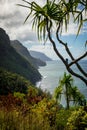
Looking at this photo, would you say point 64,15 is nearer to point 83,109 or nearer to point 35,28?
point 35,28

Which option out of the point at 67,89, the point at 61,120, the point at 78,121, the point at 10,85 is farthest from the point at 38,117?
the point at 10,85

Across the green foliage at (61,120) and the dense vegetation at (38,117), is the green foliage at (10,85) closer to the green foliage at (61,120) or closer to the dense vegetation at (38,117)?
the dense vegetation at (38,117)

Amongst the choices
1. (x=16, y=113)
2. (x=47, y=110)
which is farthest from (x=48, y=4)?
(x=47, y=110)

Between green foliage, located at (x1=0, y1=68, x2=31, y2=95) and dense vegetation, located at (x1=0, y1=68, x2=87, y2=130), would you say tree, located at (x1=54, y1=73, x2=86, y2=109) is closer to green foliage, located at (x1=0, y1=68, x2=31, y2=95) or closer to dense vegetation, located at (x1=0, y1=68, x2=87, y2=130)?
dense vegetation, located at (x1=0, y1=68, x2=87, y2=130)

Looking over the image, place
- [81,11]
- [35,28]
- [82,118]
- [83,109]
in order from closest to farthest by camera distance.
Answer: [81,11] → [35,28] → [82,118] → [83,109]

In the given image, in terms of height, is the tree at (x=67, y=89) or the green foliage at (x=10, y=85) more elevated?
the green foliage at (x=10, y=85)

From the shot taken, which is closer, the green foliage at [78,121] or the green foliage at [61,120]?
the green foliage at [61,120]

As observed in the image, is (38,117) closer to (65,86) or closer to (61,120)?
(61,120)

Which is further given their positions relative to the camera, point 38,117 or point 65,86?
point 65,86

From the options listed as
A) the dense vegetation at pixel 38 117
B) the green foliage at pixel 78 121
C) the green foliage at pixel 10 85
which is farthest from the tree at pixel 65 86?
the green foliage at pixel 10 85

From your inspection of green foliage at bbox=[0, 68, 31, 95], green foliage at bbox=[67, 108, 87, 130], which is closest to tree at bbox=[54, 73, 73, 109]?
green foliage at bbox=[67, 108, 87, 130]

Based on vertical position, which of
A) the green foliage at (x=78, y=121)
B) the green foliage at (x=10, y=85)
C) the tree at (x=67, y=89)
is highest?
the green foliage at (x=10, y=85)

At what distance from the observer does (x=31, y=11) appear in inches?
215

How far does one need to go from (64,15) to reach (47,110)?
3.02 metres
